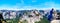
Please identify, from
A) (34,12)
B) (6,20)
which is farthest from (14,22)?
(34,12)

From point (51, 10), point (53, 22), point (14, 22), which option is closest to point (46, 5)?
point (51, 10)

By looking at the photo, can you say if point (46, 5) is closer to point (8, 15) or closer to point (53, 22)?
point (53, 22)

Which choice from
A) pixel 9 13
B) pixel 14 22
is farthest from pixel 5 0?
pixel 14 22

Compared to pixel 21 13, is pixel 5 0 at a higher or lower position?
higher

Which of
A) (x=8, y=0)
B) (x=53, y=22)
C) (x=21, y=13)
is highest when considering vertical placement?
(x=8, y=0)

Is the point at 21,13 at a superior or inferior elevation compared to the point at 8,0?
inferior

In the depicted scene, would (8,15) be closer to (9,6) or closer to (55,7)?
(9,6)

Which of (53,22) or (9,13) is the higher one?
(9,13)

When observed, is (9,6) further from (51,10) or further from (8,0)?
(51,10)
